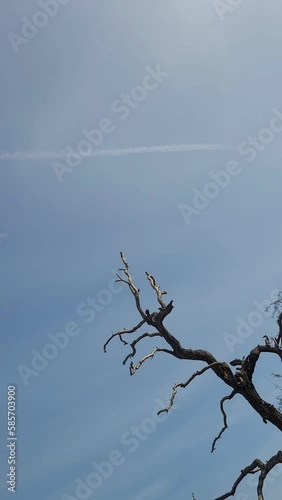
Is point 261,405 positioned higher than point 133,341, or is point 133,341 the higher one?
point 133,341

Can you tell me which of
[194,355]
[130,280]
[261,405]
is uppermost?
[130,280]

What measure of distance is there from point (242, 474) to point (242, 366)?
77.8 inches

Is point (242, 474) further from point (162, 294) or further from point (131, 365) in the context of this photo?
point (162, 294)

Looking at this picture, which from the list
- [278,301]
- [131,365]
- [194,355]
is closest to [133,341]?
[131,365]

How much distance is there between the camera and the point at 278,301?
1315cm

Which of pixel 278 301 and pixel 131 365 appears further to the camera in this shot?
pixel 278 301

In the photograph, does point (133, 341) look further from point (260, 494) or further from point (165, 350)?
point (260, 494)

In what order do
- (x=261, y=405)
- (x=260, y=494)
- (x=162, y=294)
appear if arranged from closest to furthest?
(x=260, y=494) < (x=261, y=405) < (x=162, y=294)

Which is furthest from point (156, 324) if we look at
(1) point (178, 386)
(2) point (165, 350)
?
(1) point (178, 386)

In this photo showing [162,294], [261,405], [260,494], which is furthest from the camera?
[162,294]

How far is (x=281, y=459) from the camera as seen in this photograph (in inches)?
428

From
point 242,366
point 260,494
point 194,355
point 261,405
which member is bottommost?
point 260,494

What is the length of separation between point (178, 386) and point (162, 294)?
2081mm

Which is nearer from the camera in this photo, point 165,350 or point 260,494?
point 260,494
